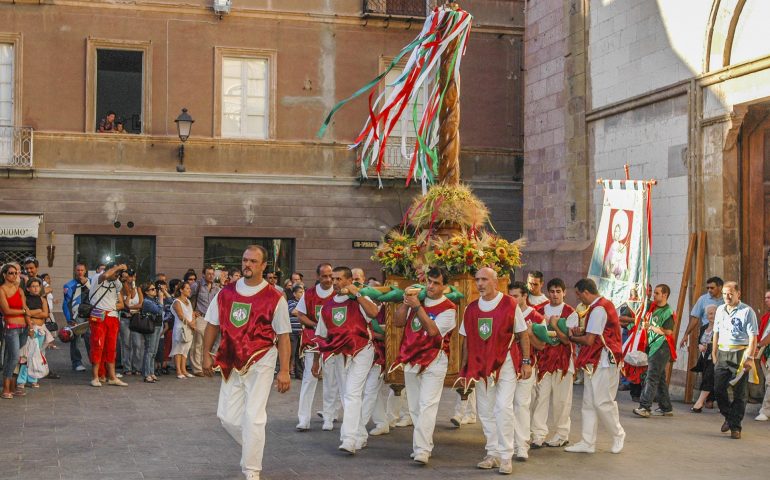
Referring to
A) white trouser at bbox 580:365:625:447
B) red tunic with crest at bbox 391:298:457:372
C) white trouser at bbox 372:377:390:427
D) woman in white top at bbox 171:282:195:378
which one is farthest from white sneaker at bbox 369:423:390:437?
woman in white top at bbox 171:282:195:378

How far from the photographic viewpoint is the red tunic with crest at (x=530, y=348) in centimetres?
1034

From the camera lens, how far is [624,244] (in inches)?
642

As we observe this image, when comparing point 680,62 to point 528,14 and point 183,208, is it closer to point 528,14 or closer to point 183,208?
point 528,14

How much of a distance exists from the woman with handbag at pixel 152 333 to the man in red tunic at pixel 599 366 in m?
8.08

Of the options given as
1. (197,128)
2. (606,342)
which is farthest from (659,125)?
(197,128)

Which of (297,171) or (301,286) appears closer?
(301,286)

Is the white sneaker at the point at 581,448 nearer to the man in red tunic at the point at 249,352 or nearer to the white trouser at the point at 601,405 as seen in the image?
the white trouser at the point at 601,405

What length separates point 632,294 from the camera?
15727 mm

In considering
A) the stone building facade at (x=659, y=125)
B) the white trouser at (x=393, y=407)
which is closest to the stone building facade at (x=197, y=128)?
the stone building facade at (x=659, y=125)

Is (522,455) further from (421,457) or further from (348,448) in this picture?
(348,448)

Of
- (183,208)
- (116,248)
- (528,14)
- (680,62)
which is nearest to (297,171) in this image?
(183,208)

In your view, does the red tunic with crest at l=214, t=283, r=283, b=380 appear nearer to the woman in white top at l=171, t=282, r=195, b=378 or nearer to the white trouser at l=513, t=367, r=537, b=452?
the white trouser at l=513, t=367, r=537, b=452

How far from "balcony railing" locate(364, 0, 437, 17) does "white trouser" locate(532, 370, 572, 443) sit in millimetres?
16022

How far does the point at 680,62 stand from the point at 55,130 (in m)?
14.2
